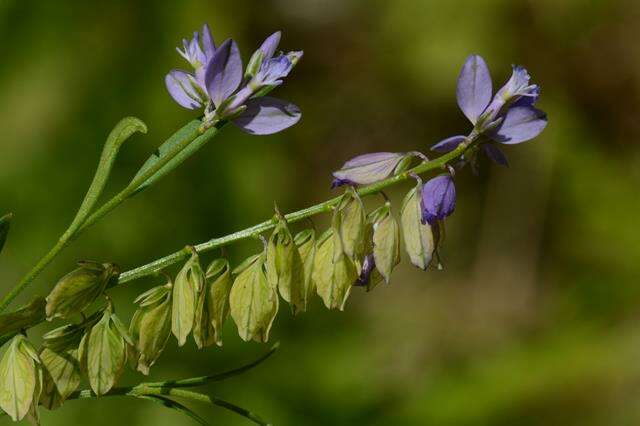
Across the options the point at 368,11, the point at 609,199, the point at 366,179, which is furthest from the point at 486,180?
the point at 366,179

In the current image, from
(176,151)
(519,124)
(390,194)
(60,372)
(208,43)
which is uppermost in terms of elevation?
(208,43)

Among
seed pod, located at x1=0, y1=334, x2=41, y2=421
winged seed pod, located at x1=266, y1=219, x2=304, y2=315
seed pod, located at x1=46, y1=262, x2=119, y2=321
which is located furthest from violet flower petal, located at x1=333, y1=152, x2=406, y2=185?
seed pod, located at x1=0, y1=334, x2=41, y2=421

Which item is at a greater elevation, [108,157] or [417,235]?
[108,157]

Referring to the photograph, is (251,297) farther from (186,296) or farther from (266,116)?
(266,116)

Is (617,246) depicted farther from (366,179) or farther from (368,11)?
(366,179)

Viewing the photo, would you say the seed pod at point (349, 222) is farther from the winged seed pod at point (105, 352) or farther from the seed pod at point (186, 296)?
the winged seed pod at point (105, 352)

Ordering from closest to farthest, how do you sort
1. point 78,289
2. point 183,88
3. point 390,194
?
point 78,289 → point 183,88 → point 390,194

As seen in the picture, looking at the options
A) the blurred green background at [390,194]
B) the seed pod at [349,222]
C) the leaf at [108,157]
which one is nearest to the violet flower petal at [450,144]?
the seed pod at [349,222]

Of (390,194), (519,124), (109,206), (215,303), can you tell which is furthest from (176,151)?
(390,194)

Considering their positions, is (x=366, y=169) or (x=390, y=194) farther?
(x=390, y=194)
